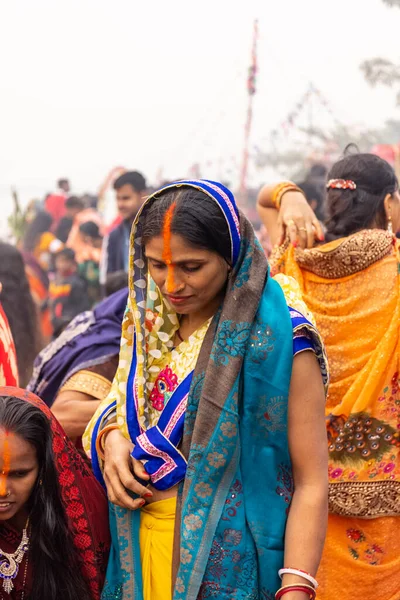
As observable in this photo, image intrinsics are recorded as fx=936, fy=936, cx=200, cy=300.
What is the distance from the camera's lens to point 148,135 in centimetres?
1806

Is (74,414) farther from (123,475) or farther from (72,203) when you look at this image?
(72,203)

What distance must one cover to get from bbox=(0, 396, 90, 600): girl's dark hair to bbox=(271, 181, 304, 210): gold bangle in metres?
1.68

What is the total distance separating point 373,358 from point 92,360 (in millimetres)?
1083

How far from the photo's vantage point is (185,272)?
2.23 metres

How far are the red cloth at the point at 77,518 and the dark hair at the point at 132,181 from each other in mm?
5440

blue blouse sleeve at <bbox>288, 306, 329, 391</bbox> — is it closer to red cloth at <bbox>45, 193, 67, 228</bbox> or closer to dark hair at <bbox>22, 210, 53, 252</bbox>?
dark hair at <bbox>22, 210, 53, 252</bbox>

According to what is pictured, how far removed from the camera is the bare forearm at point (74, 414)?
11.1ft

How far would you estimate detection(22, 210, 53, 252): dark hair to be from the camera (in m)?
12.2

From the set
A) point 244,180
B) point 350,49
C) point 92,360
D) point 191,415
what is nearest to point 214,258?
point 191,415

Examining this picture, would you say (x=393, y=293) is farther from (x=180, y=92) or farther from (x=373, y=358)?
(x=180, y=92)

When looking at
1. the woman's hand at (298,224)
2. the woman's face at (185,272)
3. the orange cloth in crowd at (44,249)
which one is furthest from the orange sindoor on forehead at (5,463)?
the orange cloth in crowd at (44,249)

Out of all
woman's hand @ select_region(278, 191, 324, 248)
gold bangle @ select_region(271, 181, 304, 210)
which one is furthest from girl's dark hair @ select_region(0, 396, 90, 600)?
gold bangle @ select_region(271, 181, 304, 210)

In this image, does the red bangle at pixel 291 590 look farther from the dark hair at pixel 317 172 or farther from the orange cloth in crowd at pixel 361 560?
the dark hair at pixel 317 172

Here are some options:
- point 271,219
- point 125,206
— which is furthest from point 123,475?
point 125,206
